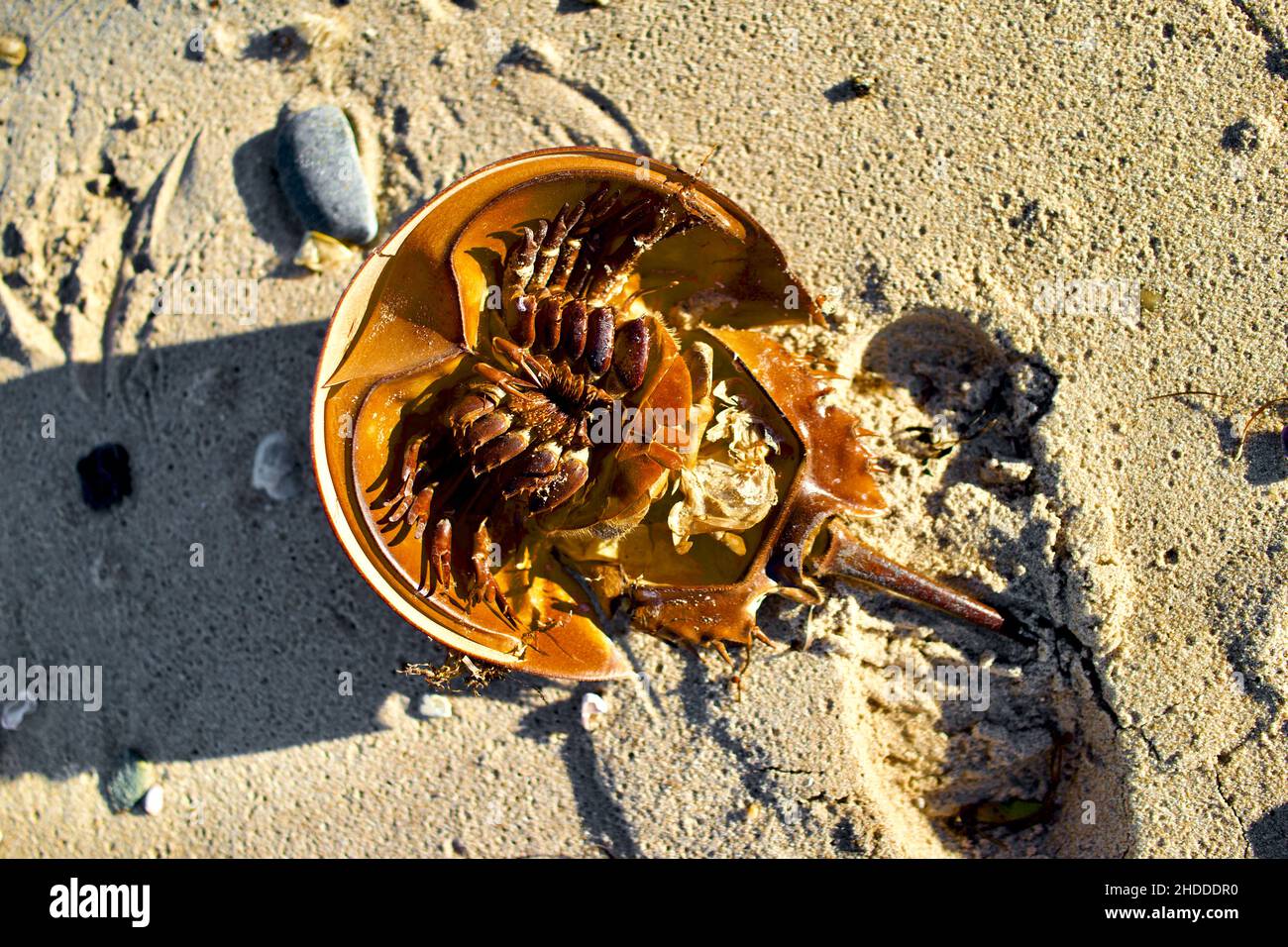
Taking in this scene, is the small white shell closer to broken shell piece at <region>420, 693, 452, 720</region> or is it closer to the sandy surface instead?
the sandy surface

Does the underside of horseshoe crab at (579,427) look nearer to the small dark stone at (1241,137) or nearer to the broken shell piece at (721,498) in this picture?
the broken shell piece at (721,498)

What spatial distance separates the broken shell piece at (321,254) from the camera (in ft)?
9.77

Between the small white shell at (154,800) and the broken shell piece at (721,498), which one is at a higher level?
the broken shell piece at (721,498)

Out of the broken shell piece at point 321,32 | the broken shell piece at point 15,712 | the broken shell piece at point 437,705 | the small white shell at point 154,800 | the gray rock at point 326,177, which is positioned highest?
the broken shell piece at point 321,32

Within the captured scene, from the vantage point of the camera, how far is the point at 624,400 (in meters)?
2.39

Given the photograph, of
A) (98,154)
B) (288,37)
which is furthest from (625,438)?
(98,154)

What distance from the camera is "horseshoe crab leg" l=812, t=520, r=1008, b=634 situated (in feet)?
8.45

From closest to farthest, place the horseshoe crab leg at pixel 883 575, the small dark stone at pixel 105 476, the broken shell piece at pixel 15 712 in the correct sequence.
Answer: the horseshoe crab leg at pixel 883 575, the small dark stone at pixel 105 476, the broken shell piece at pixel 15 712

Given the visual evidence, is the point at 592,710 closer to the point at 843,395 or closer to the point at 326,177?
the point at 843,395

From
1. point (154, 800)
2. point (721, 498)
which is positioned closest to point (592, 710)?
point (721, 498)

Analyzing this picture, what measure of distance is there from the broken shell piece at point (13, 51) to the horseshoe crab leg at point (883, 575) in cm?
353

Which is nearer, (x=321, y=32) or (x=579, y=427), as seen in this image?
(x=579, y=427)

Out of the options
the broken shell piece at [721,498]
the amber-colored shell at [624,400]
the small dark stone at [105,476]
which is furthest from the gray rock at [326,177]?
the broken shell piece at [721,498]

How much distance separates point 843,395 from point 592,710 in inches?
53.3
